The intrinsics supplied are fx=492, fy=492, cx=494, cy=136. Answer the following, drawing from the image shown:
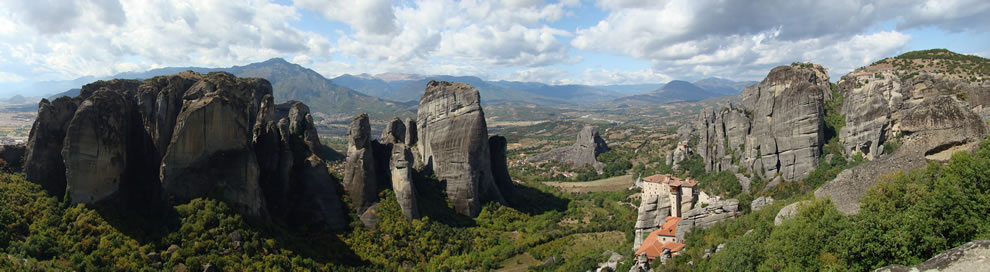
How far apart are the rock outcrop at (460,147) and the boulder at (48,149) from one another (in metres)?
27.3

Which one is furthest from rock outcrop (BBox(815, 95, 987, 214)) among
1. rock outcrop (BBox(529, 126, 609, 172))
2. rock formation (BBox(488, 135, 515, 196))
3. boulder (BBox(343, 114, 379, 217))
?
rock outcrop (BBox(529, 126, 609, 172))

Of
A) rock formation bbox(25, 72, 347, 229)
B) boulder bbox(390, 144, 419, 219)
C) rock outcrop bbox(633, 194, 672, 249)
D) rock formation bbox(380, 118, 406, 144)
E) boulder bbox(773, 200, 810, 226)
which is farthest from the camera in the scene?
rock formation bbox(380, 118, 406, 144)

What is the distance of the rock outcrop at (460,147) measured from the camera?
149 ft

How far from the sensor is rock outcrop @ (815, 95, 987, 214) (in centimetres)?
1580

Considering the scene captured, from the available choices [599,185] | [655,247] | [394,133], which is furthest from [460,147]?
[599,185]

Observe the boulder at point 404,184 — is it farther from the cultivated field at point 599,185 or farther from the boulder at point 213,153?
the cultivated field at point 599,185

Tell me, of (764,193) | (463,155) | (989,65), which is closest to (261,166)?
(463,155)

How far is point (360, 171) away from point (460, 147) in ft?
34.4

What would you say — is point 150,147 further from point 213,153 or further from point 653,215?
point 653,215

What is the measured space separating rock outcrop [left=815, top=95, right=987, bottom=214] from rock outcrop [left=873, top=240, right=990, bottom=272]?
8196mm

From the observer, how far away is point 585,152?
9450 centimetres

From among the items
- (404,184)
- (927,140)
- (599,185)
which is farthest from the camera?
(599,185)

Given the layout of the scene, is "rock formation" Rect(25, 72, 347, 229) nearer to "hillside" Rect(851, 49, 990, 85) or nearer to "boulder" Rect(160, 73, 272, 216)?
"boulder" Rect(160, 73, 272, 216)

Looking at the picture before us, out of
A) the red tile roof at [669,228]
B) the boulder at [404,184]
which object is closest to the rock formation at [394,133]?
the boulder at [404,184]
